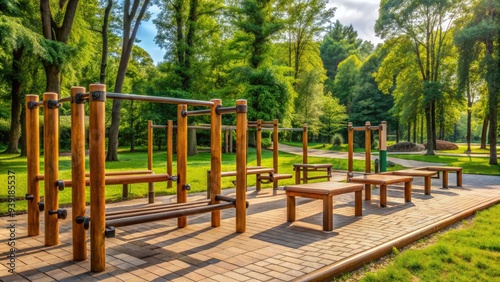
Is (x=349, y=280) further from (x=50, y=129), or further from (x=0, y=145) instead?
(x=0, y=145)

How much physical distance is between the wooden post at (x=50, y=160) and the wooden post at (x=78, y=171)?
63 cm

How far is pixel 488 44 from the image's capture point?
1666 cm

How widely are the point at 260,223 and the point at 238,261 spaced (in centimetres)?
179

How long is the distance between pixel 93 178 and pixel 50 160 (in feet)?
3.58

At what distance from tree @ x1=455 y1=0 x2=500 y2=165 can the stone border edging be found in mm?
13173

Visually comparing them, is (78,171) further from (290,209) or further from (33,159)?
(290,209)

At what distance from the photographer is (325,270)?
11.1 ft

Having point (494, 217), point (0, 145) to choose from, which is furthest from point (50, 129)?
point (0, 145)

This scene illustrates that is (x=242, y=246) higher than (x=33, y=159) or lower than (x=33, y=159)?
lower

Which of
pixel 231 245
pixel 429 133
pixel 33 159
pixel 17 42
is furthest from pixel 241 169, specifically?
pixel 429 133

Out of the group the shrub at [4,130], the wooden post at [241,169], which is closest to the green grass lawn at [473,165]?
the wooden post at [241,169]

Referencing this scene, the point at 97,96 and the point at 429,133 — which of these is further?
the point at 429,133

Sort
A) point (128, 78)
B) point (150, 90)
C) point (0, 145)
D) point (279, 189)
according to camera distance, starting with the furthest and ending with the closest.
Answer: point (0, 145), point (128, 78), point (150, 90), point (279, 189)

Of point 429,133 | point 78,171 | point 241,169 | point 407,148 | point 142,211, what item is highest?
point 429,133
